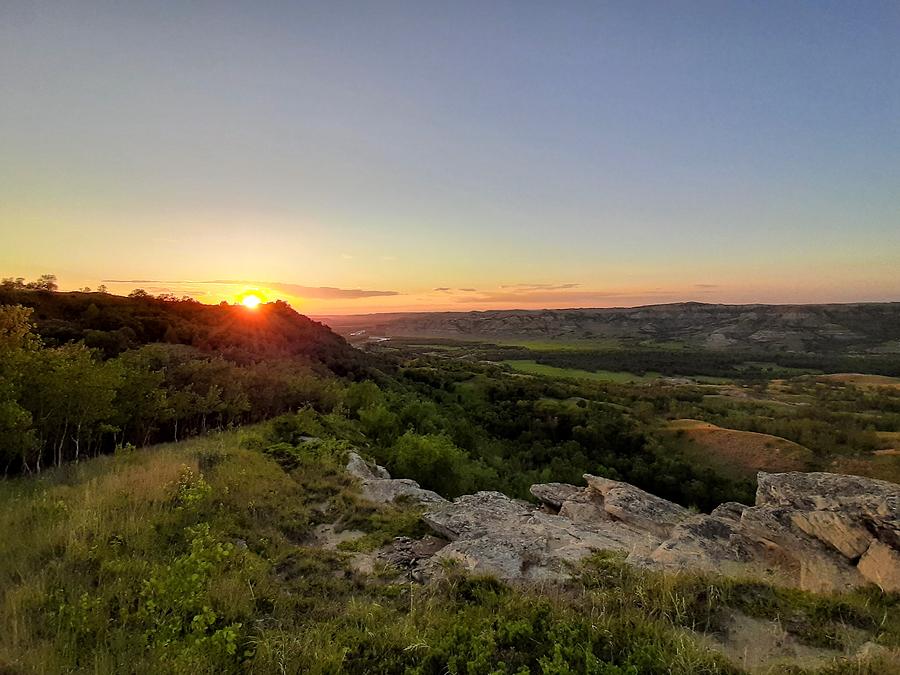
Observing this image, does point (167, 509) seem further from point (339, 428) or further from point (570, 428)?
point (570, 428)

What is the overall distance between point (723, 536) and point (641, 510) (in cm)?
312

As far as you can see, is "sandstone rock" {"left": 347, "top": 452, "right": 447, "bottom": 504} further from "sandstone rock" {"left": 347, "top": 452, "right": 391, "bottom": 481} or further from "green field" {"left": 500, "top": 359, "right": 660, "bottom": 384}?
"green field" {"left": 500, "top": 359, "right": 660, "bottom": 384}

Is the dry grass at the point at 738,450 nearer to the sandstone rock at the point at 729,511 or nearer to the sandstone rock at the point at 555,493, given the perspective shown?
the sandstone rock at the point at 555,493

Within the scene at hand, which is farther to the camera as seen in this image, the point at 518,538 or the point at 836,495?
the point at 836,495

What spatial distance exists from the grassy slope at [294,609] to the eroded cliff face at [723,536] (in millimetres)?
1177

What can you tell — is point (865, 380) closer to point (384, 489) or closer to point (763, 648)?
point (384, 489)

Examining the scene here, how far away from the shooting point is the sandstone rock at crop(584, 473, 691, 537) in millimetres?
12438

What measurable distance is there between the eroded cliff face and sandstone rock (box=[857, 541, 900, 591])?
14 millimetres

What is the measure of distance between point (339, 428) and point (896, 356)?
153 m

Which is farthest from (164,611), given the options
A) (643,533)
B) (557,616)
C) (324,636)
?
(643,533)

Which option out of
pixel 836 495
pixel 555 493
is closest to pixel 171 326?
pixel 555 493

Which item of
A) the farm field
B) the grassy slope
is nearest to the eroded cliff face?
the grassy slope

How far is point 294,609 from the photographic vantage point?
18.6ft

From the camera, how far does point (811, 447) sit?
1635 inches
